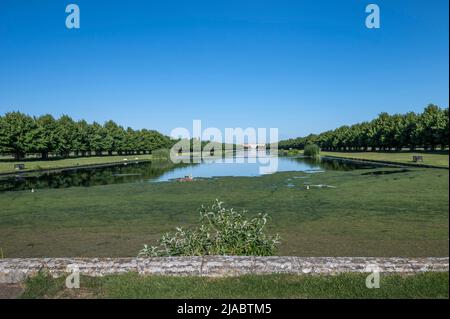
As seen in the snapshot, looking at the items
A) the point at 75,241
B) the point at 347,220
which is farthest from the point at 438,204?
the point at 75,241

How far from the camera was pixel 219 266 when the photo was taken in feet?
21.8

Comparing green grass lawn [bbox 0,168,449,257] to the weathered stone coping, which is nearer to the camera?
the weathered stone coping

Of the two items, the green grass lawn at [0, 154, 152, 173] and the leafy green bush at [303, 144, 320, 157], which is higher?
the leafy green bush at [303, 144, 320, 157]

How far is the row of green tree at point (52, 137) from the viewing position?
69.1 meters

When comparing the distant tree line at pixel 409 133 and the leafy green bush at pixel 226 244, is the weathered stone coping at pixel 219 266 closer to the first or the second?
the leafy green bush at pixel 226 244

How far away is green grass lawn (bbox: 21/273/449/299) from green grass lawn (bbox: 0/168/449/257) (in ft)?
13.1

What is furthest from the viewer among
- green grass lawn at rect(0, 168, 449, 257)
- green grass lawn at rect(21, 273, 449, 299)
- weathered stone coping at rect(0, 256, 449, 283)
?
green grass lawn at rect(0, 168, 449, 257)

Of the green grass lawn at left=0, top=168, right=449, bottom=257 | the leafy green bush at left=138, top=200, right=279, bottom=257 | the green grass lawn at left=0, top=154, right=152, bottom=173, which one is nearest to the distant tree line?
the green grass lawn at left=0, top=168, right=449, bottom=257

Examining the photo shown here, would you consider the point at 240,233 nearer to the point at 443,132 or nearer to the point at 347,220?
the point at 347,220

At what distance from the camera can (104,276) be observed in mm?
6637

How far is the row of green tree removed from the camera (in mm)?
69062

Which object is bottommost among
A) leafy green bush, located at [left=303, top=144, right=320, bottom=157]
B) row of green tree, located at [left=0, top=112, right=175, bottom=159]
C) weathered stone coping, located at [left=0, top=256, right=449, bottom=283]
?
weathered stone coping, located at [left=0, top=256, right=449, bottom=283]

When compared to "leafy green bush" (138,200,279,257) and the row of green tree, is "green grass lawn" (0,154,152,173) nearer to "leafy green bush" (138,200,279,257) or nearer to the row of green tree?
the row of green tree

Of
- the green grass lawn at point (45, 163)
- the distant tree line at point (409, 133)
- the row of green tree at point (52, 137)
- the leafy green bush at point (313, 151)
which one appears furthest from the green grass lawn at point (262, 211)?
the leafy green bush at point (313, 151)
